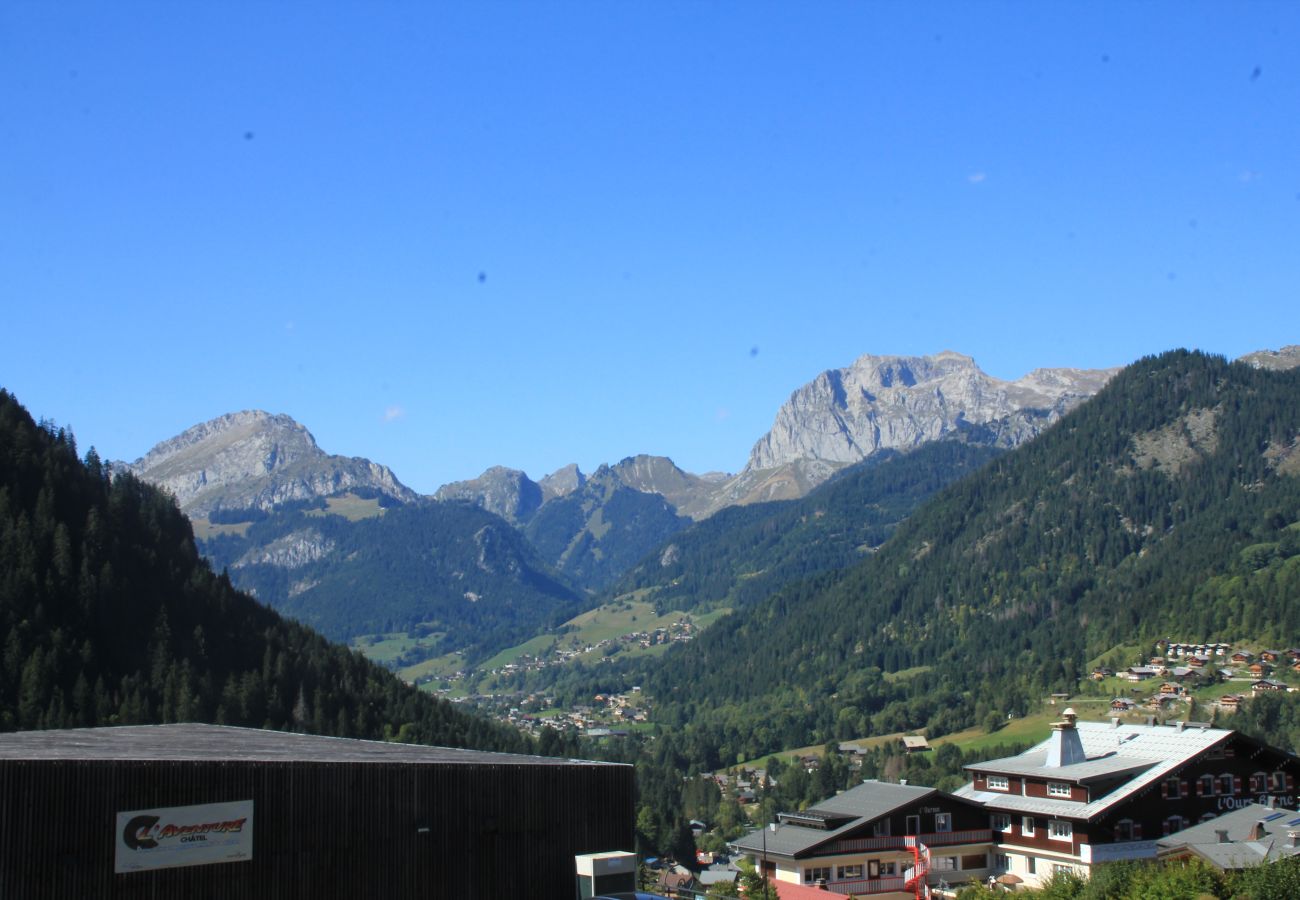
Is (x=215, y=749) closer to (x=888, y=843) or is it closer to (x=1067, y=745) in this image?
(x=888, y=843)

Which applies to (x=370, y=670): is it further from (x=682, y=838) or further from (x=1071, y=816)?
(x=1071, y=816)

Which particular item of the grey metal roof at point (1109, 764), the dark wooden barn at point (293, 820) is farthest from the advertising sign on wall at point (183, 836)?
the grey metal roof at point (1109, 764)

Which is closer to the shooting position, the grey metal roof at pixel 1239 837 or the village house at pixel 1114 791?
the grey metal roof at pixel 1239 837

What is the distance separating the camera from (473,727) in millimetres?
180750

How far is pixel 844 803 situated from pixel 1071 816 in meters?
11.8

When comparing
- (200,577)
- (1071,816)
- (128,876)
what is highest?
(200,577)

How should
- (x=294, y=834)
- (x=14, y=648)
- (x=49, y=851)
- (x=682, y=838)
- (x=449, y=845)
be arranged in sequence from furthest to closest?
(x=682, y=838)
(x=14, y=648)
(x=449, y=845)
(x=294, y=834)
(x=49, y=851)

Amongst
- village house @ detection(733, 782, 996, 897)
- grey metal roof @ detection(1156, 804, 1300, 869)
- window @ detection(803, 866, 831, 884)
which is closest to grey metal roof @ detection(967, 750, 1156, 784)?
village house @ detection(733, 782, 996, 897)

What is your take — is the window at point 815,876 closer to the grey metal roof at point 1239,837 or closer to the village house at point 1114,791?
the village house at point 1114,791

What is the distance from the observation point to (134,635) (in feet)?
498

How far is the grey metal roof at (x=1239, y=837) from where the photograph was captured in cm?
6328

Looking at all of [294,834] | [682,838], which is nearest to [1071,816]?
[294,834]

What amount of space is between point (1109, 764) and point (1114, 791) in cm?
318

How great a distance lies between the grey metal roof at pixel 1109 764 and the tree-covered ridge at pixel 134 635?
86.7 metres
